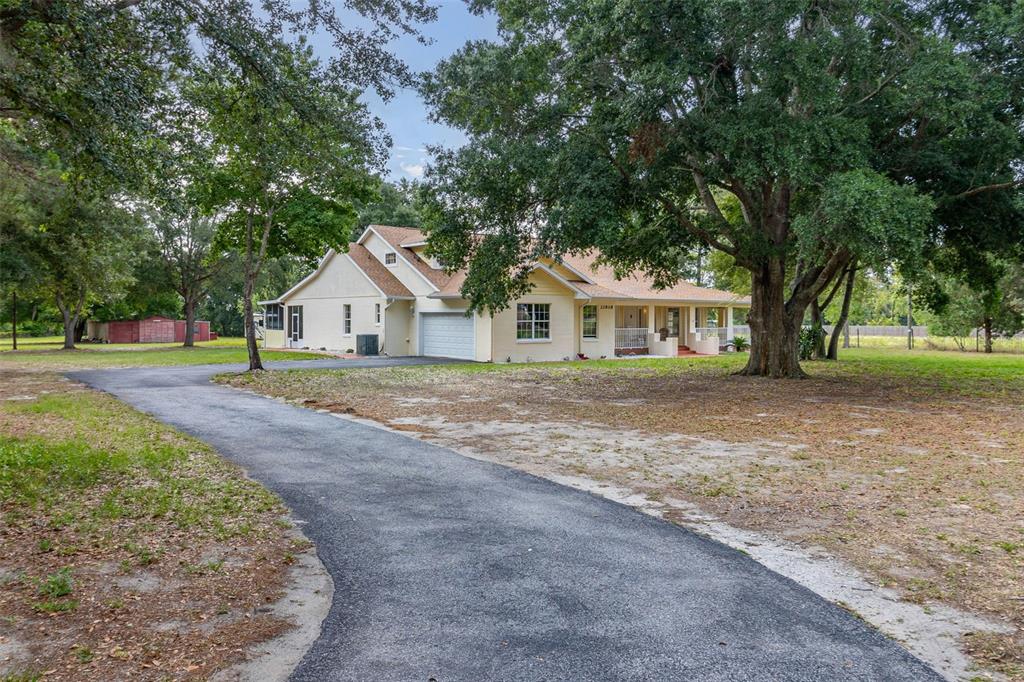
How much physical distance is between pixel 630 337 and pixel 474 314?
327 inches

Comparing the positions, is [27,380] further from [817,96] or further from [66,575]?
[817,96]

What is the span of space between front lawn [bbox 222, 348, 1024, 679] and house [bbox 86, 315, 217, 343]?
34.7 metres

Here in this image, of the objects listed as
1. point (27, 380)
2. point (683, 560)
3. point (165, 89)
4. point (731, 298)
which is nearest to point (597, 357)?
point (731, 298)

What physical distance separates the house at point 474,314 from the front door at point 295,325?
50 millimetres

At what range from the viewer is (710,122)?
13.0 m

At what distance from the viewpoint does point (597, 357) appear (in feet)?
93.1

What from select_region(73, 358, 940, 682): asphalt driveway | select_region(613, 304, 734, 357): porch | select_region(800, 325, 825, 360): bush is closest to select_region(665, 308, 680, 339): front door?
select_region(613, 304, 734, 357): porch

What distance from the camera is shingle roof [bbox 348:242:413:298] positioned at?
28.1 m

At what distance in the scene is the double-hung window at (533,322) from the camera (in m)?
26.1

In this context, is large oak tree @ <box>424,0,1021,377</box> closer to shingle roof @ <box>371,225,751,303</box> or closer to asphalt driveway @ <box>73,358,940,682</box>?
asphalt driveway @ <box>73,358,940,682</box>

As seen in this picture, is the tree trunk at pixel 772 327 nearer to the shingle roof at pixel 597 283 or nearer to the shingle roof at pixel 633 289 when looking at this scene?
the shingle roof at pixel 597 283

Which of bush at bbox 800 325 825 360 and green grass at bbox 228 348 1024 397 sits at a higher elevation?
bush at bbox 800 325 825 360

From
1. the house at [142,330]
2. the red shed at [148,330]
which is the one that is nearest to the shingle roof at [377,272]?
the house at [142,330]

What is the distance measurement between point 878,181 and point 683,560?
9488 millimetres
